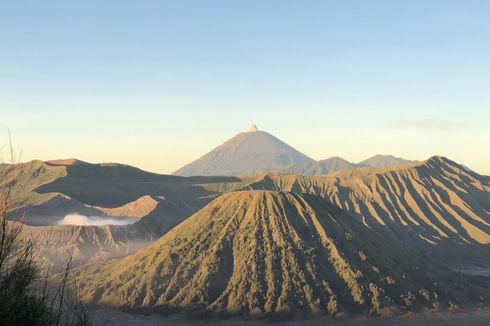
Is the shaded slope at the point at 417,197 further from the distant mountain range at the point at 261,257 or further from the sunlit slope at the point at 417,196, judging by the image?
the distant mountain range at the point at 261,257

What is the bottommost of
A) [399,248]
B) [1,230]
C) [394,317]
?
[394,317]

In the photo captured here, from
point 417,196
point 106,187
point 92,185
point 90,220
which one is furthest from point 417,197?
point 92,185

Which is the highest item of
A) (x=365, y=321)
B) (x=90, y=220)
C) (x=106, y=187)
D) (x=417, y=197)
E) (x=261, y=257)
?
(x=106, y=187)

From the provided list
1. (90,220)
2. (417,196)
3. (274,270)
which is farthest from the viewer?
(417,196)

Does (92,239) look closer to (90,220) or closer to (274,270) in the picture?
(90,220)

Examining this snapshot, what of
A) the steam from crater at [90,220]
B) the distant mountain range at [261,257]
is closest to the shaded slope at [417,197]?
the distant mountain range at [261,257]

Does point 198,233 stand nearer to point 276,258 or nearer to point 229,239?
point 229,239

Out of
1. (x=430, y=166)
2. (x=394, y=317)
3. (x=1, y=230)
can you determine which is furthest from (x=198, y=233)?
(x=430, y=166)
